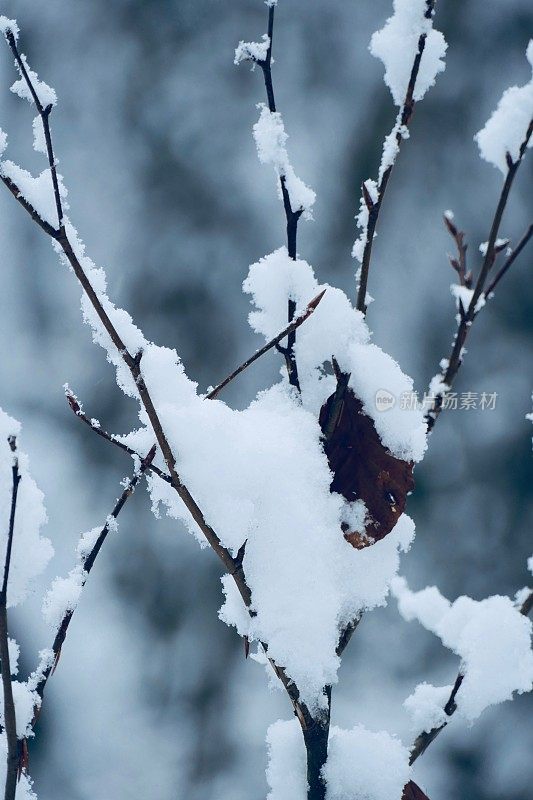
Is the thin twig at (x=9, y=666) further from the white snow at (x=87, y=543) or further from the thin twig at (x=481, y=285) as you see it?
the thin twig at (x=481, y=285)

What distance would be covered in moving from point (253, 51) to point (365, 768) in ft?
1.87

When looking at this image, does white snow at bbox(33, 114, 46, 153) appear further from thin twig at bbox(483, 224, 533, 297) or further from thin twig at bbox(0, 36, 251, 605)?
thin twig at bbox(483, 224, 533, 297)

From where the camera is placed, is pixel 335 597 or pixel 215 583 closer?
pixel 335 597

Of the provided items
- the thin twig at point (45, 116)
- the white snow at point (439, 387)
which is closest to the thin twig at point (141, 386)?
the thin twig at point (45, 116)

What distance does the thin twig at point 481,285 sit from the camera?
1.14 ft

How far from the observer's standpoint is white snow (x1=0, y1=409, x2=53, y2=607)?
1.33 ft

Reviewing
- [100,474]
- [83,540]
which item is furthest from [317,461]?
[100,474]

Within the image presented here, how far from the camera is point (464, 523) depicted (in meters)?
2.62

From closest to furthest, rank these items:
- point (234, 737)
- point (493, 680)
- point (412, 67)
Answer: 1. point (412, 67)
2. point (493, 680)
3. point (234, 737)

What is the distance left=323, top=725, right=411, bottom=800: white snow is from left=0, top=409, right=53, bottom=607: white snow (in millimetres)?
288

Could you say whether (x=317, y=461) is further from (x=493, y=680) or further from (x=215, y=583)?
(x=215, y=583)

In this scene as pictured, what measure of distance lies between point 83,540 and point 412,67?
424mm

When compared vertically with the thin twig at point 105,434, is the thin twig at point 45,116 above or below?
above
